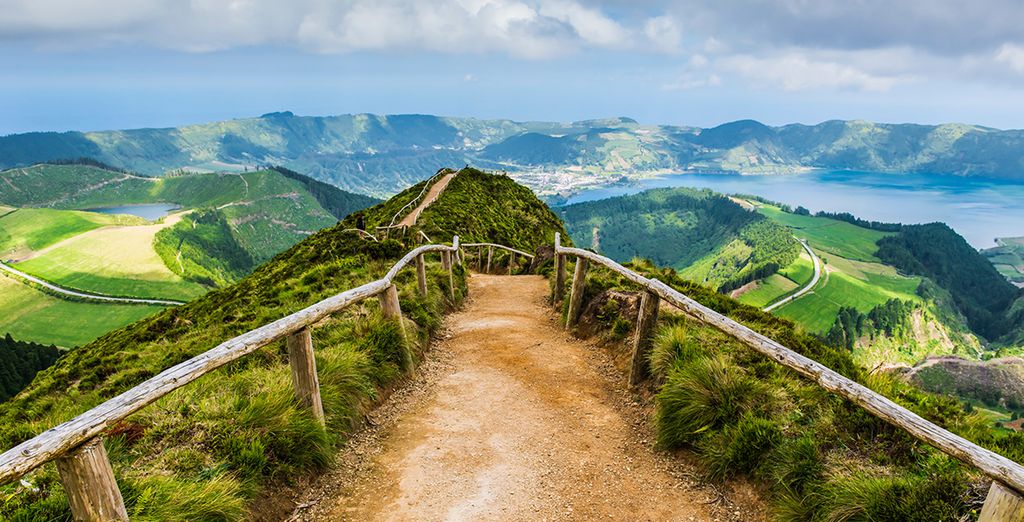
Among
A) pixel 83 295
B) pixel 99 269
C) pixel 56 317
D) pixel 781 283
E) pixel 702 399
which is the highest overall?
pixel 702 399

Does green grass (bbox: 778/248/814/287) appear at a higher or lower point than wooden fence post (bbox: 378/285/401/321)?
lower

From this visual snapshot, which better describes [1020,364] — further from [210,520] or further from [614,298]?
[210,520]

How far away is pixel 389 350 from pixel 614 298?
4.63 meters

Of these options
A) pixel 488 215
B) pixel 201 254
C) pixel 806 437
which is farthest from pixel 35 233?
pixel 806 437

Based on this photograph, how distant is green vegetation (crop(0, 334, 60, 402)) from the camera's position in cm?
5659

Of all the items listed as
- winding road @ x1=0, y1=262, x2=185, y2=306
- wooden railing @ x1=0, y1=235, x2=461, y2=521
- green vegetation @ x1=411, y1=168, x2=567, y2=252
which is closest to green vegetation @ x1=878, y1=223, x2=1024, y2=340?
green vegetation @ x1=411, y1=168, x2=567, y2=252

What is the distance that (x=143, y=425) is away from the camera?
16.8ft

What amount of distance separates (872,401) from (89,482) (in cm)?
601

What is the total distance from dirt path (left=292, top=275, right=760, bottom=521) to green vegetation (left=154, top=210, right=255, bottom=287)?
168 m

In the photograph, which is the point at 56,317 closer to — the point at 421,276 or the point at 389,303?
the point at 421,276

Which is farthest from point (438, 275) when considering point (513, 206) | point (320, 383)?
point (513, 206)

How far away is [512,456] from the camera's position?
19.7ft

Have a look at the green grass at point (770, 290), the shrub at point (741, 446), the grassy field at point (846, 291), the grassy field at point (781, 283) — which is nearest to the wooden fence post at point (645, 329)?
the shrub at point (741, 446)

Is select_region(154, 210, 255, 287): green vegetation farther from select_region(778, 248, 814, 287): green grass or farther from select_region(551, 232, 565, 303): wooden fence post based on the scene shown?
select_region(778, 248, 814, 287): green grass
